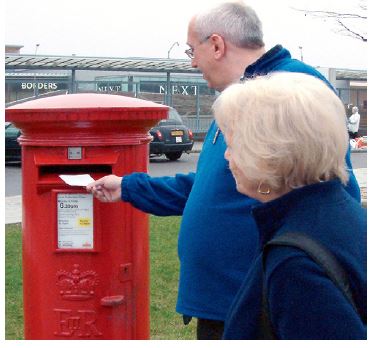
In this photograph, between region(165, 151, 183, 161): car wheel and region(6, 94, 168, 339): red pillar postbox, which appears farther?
region(165, 151, 183, 161): car wheel

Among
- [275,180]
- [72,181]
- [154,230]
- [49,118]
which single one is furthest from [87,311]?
[154,230]

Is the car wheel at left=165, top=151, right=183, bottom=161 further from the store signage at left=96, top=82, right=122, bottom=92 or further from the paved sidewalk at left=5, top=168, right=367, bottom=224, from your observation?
the paved sidewalk at left=5, top=168, right=367, bottom=224

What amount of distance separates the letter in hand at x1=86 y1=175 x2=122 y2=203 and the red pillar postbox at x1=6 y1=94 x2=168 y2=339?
0.20 metres

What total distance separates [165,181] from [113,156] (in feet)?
1.17

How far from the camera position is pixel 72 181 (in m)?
2.99

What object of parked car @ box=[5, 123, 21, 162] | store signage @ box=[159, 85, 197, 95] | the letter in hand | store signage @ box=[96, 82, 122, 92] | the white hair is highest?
the white hair

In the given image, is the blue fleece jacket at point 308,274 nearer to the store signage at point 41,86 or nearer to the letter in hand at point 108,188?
the letter in hand at point 108,188

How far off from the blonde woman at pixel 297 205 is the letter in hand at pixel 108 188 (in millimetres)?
1259

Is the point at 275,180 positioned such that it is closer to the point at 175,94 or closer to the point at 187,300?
the point at 187,300

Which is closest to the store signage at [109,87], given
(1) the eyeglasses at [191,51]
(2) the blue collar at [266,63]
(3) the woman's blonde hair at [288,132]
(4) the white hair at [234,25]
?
(1) the eyeglasses at [191,51]

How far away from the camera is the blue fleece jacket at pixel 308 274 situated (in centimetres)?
146

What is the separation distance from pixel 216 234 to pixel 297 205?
919 millimetres

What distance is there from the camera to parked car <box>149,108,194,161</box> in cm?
1781

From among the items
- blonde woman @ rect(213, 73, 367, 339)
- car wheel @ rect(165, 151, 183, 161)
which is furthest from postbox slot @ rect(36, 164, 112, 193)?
car wheel @ rect(165, 151, 183, 161)
